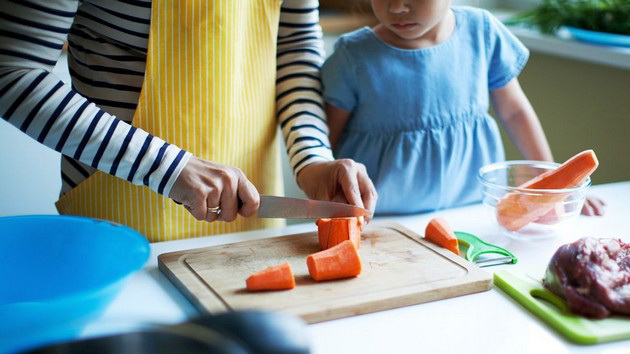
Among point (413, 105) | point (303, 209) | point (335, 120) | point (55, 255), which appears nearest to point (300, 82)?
point (335, 120)

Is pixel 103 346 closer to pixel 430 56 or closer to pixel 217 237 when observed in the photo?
pixel 217 237

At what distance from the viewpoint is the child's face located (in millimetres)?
1395

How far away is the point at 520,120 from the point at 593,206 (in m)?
0.28

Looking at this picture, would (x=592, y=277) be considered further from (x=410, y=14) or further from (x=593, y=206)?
(x=410, y=14)

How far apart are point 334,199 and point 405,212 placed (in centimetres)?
23

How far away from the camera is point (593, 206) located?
1479 millimetres

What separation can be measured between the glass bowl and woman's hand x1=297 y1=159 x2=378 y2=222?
0.24 meters

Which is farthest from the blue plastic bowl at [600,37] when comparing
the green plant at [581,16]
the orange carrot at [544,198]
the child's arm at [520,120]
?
the orange carrot at [544,198]

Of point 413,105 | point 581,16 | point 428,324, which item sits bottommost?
point 428,324

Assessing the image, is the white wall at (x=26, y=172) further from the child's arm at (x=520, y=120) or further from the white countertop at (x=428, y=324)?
the child's arm at (x=520, y=120)

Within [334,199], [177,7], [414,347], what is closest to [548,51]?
[334,199]

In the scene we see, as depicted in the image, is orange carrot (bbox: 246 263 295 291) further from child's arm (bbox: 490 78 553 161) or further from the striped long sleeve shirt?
child's arm (bbox: 490 78 553 161)

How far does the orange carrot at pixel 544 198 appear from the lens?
1.32 meters

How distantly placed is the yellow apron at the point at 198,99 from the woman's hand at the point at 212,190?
17 centimetres
